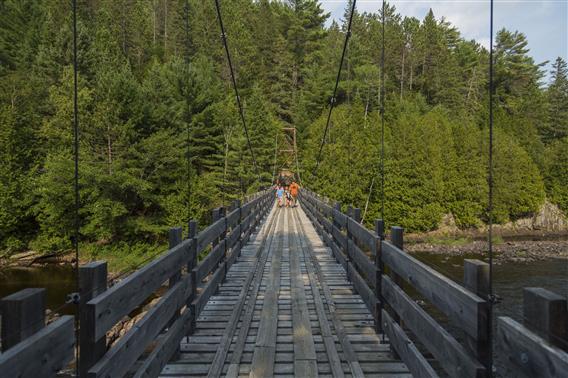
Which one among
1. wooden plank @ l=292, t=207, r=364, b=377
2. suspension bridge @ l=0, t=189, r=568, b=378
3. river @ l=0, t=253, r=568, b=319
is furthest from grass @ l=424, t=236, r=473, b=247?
wooden plank @ l=292, t=207, r=364, b=377

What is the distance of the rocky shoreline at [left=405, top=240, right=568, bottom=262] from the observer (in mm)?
27266

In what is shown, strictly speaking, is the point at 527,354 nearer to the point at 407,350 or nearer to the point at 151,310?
the point at 407,350

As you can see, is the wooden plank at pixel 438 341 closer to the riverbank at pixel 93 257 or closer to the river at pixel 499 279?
the river at pixel 499 279

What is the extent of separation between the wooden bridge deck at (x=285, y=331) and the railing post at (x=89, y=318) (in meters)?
1.13

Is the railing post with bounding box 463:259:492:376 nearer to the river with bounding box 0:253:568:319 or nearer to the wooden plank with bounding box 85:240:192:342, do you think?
the wooden plank with bounding box 85:240:192:342

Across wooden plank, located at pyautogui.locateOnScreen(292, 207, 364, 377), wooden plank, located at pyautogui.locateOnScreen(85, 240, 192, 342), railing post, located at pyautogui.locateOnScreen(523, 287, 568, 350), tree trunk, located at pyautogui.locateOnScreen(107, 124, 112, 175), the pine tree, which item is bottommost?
wooden plank, located at pyautogui.locateOnScreen(292, 207, 364, 377)

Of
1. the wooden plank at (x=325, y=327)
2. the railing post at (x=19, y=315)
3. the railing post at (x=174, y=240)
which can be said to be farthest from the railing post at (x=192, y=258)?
the railing post at (x=19, y=315)

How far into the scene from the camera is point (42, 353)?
5.05 ft

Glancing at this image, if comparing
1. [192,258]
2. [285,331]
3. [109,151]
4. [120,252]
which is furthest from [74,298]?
[109,151]

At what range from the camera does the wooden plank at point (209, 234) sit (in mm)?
4301

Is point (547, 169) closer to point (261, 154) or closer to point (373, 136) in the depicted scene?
point (373, 136)

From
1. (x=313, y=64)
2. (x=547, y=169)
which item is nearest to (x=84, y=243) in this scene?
(x=313, y=64)

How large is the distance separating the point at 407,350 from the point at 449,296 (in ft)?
2.69

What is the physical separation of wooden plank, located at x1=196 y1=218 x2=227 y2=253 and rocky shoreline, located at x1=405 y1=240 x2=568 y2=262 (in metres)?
24.8
